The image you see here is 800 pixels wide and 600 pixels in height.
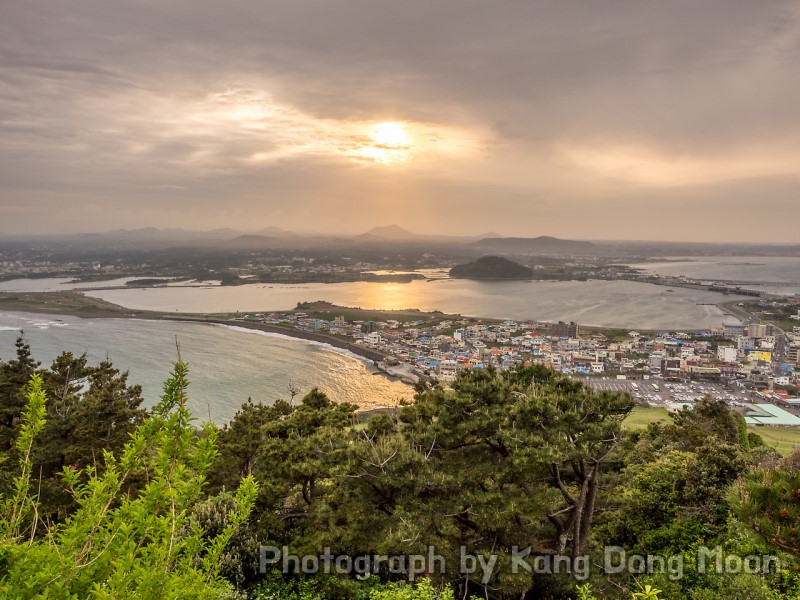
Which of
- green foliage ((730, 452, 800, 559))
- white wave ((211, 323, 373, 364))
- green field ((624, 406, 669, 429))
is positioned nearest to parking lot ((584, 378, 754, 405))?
green field ((624, 406, 669, 429))

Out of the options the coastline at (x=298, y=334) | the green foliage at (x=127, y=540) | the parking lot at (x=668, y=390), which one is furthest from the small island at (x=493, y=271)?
the green foliage at (x=127, y=540)

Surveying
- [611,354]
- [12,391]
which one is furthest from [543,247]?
[12,391]

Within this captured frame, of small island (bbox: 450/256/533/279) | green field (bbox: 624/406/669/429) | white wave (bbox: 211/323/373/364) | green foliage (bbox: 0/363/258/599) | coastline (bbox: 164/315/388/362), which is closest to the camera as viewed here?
green foliage (bbox: 0/363/258/599)

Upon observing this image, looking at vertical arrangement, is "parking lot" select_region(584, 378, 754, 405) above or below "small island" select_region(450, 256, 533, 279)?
below

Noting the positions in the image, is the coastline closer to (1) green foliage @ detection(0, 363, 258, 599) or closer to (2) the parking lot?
(2) the parking lot

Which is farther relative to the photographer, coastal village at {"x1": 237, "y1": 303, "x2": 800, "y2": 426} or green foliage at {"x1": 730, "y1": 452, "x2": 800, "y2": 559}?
coastal village at {"x1": 237, "y1": 303, "x2": 800, "y2": 426}

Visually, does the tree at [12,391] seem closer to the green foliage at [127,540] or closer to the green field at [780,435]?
the green foliage at [127,540]
